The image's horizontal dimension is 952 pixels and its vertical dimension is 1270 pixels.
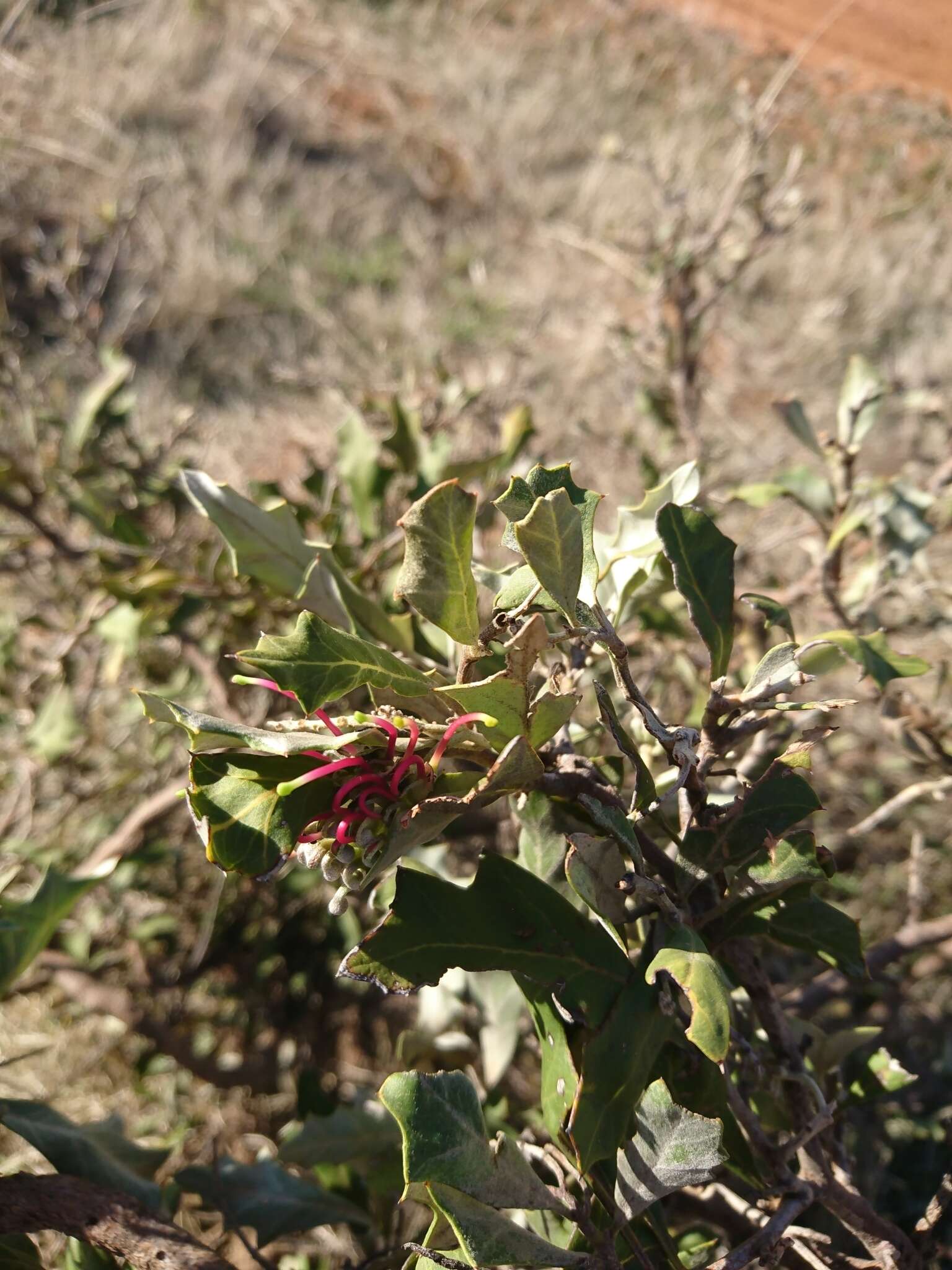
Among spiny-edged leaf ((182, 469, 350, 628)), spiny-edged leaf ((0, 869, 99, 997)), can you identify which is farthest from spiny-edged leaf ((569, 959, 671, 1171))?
spiny-edged leaf ((0, 869, 99, 997))

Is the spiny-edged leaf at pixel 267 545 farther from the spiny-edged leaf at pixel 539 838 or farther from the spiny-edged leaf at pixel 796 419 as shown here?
the spiny-edged leaf at pixel 796 419

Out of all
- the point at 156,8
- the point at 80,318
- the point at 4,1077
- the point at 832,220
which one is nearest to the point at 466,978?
the point at 4,1077

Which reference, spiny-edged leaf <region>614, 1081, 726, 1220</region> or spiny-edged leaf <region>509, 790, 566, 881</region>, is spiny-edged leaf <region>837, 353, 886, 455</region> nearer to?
spiny-edged leaf <region>509, 790, 566, 881</region>

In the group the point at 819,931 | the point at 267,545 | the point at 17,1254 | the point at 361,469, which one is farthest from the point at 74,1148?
the point at 361,469

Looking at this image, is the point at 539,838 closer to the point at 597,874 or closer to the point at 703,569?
the point at 597,874

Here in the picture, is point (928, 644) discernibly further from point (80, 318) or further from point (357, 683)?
point (80, 318)

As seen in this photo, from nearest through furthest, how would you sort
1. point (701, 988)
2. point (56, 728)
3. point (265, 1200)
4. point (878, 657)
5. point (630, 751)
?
1. point (701, 988)
2. point (630, 751)
3. point (878, 657)
4. point (265, 1200)
5. point (56, 728)

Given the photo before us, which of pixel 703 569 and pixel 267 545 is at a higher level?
pixel 703 569
